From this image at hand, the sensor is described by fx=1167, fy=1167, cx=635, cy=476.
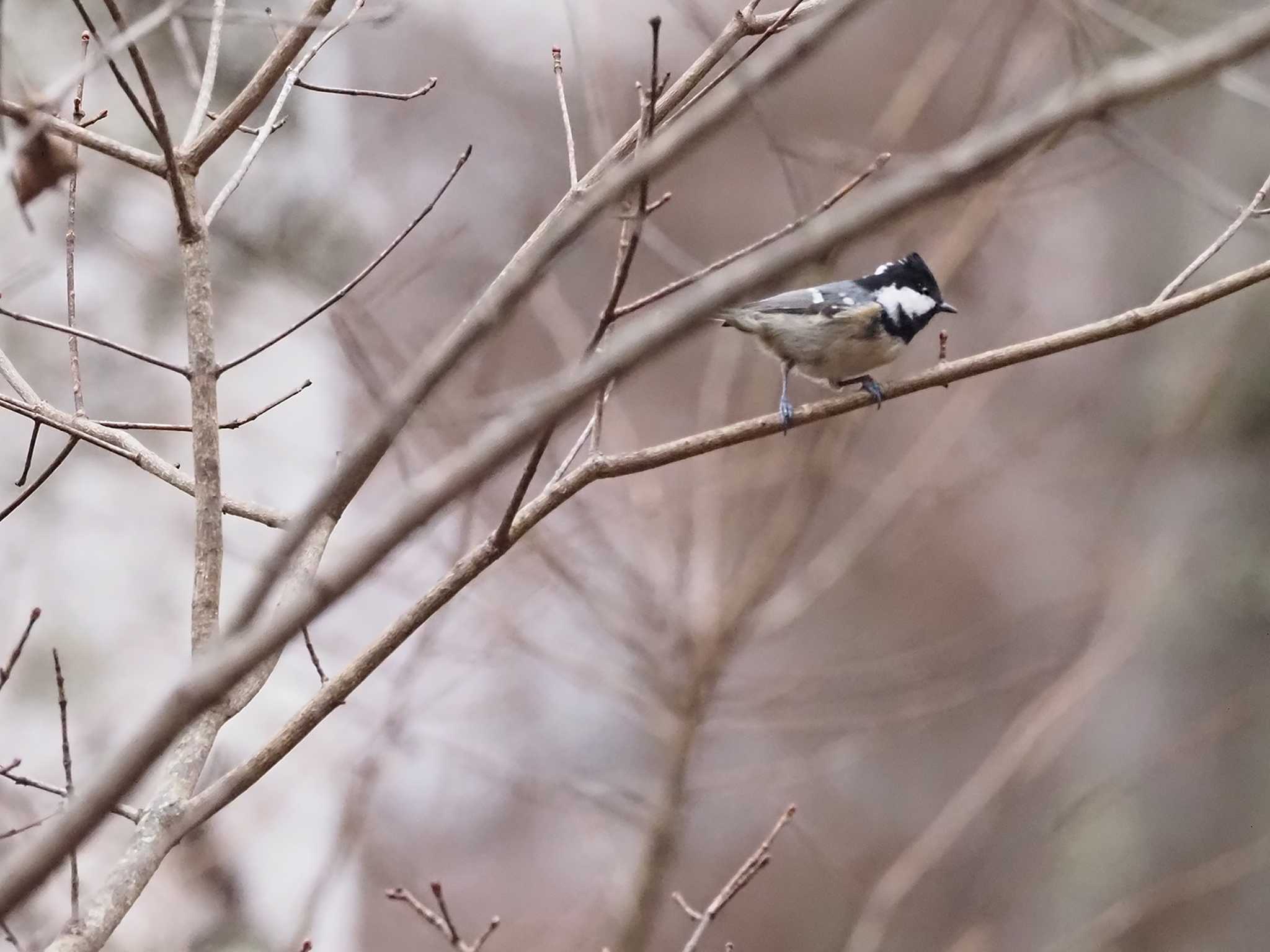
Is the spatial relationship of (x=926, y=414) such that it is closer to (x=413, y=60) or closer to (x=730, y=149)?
(x=730, y=149)

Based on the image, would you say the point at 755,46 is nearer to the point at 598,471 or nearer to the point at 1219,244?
the point at 598,471

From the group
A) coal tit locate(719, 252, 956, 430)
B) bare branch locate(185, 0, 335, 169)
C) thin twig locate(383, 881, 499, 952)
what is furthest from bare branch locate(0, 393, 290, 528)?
coal tit locate(719, 252, 956, 430)

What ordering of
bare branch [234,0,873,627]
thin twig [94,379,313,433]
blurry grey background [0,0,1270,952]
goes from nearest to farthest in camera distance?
1. bare branch [234,0,873,627]
2. thin twig [94,379,313,433]
3. blurry grey background [0,0,1270,952]

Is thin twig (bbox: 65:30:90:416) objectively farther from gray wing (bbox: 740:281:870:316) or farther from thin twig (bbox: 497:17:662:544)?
gray wing (bbox: 740:281:870:316)

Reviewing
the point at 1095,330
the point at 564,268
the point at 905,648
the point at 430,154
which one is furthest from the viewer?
the point at 430,154

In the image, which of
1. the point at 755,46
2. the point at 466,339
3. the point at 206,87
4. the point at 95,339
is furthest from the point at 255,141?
the point at 466,339

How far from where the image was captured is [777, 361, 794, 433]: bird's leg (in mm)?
1787

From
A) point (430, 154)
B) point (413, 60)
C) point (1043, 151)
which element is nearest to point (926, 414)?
point (430, 154)

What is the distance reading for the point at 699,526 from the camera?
3027mm

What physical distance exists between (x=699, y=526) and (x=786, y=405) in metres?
0.68

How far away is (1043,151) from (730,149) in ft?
14.2

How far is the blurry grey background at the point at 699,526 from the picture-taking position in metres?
3.07

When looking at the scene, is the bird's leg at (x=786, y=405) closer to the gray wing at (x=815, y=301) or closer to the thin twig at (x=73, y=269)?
the gray wing at (x=815, y=301)

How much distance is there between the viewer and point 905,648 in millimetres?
5480
